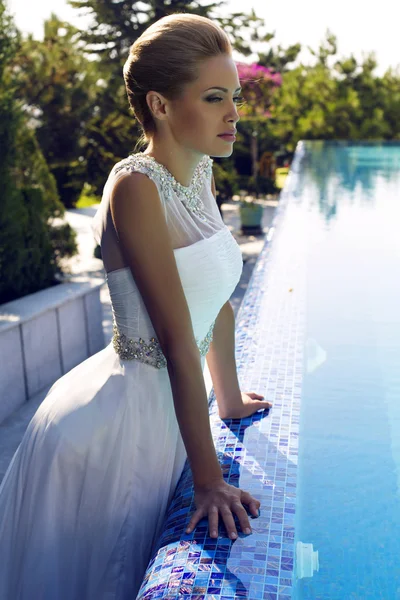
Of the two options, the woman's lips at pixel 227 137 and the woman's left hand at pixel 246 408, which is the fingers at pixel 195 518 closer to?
the woman's left hand at pixel 246 408

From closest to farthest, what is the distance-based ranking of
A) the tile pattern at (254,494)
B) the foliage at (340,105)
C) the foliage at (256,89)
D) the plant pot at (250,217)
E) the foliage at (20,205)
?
the tile pattern at (254,494) → the foliage at (20,205) → the foliage at (256,89) → the plant pot at (250,217) → the foliage at (340,105)

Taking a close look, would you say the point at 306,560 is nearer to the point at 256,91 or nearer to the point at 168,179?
the point at 168,179

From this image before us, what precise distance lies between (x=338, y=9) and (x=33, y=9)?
45.0 ft

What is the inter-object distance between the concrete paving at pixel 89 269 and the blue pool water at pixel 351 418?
75 centimetres

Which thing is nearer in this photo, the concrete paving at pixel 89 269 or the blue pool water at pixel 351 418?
the blue pool water at pixel 351 418

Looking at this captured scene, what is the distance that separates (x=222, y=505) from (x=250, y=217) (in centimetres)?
863

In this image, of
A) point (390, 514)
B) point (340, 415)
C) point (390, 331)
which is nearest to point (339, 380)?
point (340, 415)

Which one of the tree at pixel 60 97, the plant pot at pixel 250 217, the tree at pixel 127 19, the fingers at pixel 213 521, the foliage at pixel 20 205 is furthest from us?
the tree at pixel 60 97

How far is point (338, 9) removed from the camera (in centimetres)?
2233

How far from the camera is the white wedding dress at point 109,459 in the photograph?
5.24 ft

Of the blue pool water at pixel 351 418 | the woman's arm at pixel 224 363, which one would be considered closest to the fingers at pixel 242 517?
the blue pool water at pixel 351 418

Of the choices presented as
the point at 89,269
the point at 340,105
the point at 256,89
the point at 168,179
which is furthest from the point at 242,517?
the point at 340,105

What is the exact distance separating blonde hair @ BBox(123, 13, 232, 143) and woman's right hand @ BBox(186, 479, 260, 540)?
0.88 m

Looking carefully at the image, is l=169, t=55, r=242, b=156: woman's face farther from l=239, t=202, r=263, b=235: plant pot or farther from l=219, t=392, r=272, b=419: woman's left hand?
l=239, t=202, r=263, b=235: plant pot
